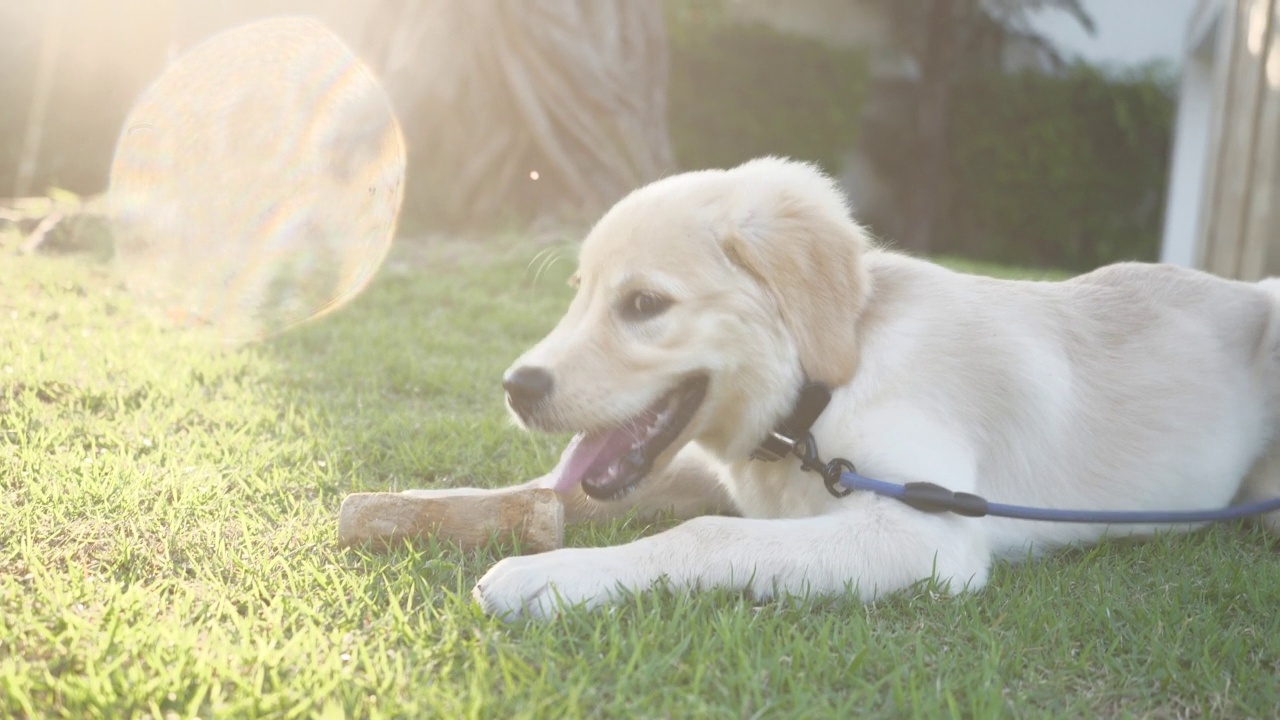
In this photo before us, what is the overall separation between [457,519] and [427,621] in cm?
51

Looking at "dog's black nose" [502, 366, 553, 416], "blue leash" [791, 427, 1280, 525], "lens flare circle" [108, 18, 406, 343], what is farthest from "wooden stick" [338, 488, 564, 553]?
"lens flare circle" [108, 18, 406, 343]

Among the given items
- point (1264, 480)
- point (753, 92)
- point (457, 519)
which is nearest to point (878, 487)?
point (457, 519)

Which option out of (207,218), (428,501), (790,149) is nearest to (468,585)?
(428,501)

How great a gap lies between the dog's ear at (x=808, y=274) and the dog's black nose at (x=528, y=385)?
55 centimetres

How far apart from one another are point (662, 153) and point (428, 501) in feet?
24.9

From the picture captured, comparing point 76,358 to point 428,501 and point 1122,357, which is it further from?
point 1122,357

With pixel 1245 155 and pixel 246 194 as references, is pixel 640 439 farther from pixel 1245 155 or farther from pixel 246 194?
pixel 1245 155

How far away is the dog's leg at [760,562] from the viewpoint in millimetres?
2232

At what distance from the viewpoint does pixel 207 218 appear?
671 cm

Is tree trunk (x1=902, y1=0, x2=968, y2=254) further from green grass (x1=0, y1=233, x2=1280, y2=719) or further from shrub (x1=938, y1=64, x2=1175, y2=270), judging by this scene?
green grass (x1=0, y1=233, x2=1280, y2=719)

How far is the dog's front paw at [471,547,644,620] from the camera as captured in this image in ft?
7.20

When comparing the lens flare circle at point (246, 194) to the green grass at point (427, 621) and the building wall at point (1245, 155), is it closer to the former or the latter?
the green grass at point (427, 621)

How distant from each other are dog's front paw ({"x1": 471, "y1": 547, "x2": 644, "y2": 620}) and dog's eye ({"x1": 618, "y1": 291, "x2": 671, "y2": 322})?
611 mm

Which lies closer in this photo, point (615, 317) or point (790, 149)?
point (615, 317)
